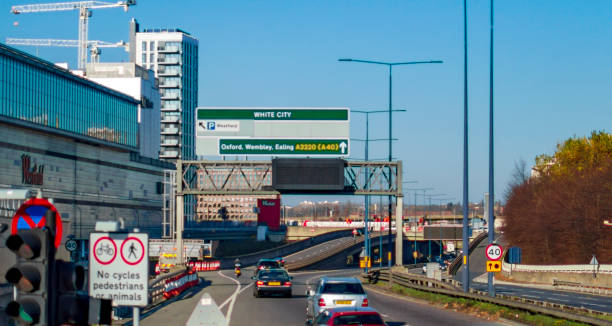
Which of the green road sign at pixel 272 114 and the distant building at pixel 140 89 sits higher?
the distant building at pixel 140 89

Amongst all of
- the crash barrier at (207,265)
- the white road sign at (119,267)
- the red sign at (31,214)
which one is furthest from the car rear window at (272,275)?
the crash barrier at (207,265)

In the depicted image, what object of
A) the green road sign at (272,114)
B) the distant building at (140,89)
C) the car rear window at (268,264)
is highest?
the distant building at (140,89)

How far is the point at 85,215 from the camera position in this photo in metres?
107

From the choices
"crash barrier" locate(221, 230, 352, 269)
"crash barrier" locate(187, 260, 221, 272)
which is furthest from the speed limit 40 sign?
"crash barrier" locate(221, 230, 352, 269)

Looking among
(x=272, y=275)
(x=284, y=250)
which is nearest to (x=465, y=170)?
(x=272, y=275)

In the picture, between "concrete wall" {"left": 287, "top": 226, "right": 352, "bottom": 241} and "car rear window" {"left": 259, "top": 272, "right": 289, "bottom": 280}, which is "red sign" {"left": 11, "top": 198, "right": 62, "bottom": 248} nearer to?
"car rear window" {"left": 259, "top": 272, "right": 289, "bottom": 280}

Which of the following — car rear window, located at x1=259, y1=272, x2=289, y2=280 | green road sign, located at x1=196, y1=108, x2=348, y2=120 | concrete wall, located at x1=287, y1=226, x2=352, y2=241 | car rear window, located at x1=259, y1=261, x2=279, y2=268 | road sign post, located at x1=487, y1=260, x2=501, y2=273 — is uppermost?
green road sign, located at x1=196, y1=108, x2=348, y2=120

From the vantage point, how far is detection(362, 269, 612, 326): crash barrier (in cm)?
2107

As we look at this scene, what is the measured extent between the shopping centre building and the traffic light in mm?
68808

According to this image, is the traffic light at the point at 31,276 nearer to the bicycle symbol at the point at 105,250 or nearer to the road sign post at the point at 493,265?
the bicycle symbol at the point at 105,250

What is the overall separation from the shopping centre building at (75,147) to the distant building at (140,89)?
1.87m

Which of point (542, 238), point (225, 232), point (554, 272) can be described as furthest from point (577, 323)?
point (225, 232)

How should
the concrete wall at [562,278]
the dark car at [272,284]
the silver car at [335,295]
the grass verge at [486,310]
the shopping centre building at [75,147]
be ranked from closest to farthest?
the grass verge at [486,310]
the silver car at [335,295]
the dark car at [272,284]
the concrete wall at [562,278]
the shopping centre building at [75,147]

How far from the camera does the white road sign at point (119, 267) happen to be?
37.4 feet
